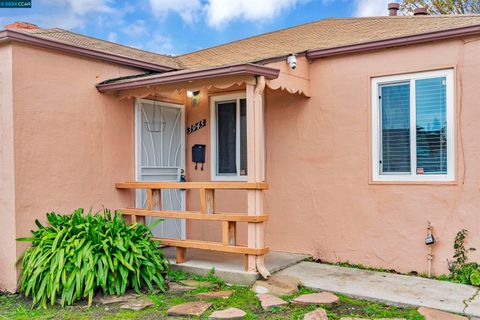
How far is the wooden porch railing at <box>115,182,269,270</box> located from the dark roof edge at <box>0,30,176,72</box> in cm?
187

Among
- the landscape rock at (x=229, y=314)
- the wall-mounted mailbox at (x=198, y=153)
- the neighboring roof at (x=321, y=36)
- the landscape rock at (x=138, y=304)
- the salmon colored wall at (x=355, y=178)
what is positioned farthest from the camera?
the wall-mounted mailbox at (x=198, y=153)

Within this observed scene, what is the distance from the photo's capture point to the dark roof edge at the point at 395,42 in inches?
215

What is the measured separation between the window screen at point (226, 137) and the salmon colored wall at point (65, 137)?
56.8 inches

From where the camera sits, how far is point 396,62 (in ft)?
19.6

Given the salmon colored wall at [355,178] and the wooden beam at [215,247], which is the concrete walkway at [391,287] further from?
the wooden beam at [215,247]

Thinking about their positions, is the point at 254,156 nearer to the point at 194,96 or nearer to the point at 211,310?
the point at 211,310

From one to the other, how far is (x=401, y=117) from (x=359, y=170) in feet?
2.97

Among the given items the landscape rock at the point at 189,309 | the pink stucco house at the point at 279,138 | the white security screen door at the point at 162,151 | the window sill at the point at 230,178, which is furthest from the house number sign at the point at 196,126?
the landscape rock at the point at 189,309

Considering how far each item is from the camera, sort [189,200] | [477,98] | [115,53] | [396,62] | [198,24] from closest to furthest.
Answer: [477,98], [396,62], [115,53], [189,200], [198,24]

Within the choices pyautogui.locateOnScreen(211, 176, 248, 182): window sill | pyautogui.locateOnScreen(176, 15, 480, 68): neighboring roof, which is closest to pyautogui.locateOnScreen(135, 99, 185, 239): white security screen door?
pyautogui.locateOnScreen(211, 176, 248, 182): window sill

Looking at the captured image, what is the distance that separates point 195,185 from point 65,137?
6.21 feet

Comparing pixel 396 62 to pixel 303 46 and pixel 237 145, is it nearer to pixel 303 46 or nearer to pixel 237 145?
pixel 303 46

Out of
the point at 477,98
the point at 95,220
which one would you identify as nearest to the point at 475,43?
the point at 477,98

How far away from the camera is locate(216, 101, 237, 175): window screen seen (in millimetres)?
7363
